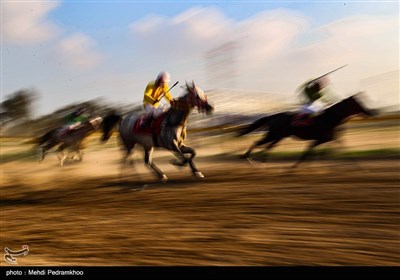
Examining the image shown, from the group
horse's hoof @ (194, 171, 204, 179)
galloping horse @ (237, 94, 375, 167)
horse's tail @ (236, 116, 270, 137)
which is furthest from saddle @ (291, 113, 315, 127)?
horse's hoof @ (194, 171, 204, 179)

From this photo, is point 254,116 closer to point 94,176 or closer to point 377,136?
point 377,136

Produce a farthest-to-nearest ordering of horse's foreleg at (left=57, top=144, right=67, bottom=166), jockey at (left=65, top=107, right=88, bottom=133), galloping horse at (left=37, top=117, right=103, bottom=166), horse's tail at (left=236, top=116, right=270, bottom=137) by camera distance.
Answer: horse's foreleg at (left=57, top=144, right=67, bottom=166) < galloping horse at (left=37, top=117, right=103, bottom=166) < jockey at (left=65, top=107, right=88, bottom=133) < horse's tail at (left=236, top=116, right=270, bottom=137)

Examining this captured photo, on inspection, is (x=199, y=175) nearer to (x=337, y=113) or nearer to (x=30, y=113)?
(x=337, y=113)

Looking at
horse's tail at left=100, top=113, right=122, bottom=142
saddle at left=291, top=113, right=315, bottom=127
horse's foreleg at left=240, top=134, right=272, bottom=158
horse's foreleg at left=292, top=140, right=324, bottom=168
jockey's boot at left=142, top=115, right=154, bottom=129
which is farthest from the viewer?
horse's tail at left=100, top=113, right=122, bottom=142

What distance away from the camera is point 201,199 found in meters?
5.47

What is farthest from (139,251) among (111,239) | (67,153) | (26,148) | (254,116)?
(26,148)

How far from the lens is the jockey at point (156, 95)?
582cm

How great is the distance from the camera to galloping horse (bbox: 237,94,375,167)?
5.34 m

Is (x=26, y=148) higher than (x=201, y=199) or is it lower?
higher

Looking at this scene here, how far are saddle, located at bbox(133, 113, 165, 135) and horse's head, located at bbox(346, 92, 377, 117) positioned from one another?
8.61 ft

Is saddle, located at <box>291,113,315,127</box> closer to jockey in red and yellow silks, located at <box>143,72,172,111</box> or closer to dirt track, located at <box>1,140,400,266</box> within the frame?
dirt track, located at <box>1,140,400,266</box>

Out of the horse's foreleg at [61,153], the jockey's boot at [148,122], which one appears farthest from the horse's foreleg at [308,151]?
the horse's foreleg at [61,153]

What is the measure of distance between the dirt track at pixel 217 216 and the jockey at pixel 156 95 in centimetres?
77
